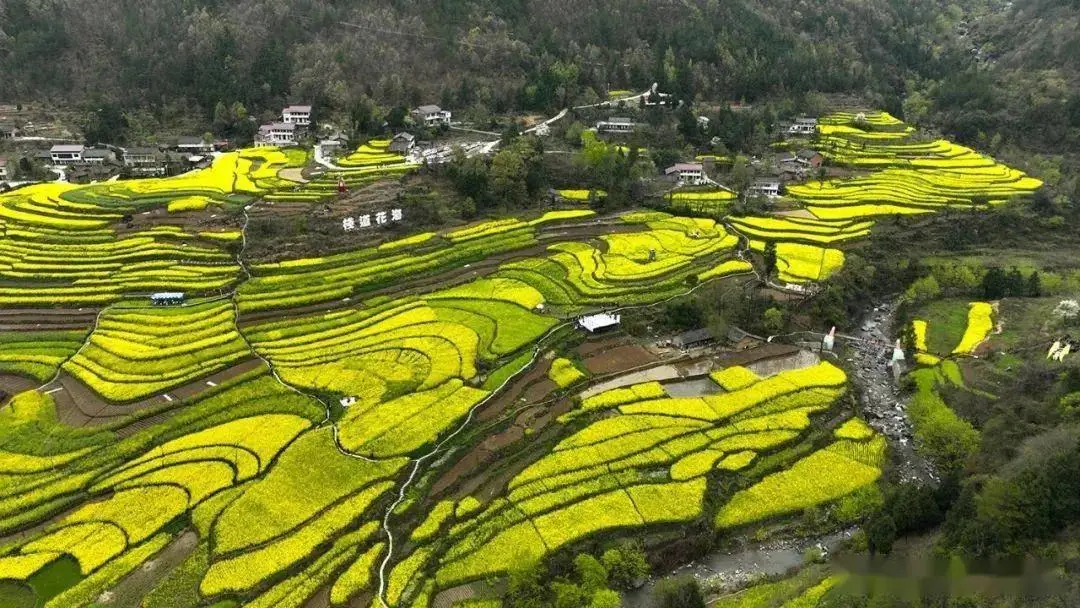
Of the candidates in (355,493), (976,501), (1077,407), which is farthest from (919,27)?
(355,493)

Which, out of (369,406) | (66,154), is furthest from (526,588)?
(66,154)

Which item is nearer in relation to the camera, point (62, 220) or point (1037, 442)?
point (1037, 442)

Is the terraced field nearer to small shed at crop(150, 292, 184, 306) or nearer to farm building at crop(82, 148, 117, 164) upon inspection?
small shed at crop(150, 292, 184, 306)

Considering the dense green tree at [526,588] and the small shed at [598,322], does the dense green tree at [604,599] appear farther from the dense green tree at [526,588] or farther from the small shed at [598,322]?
the small shed at [598,322]

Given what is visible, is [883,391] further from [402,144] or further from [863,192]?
[402,144]

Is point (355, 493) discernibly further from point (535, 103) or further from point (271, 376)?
Result: point (535, 103)

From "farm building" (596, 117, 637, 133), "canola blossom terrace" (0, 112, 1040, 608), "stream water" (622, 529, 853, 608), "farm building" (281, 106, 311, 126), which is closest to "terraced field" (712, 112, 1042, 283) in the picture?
"canola blossom terrace" (0, 112, 1040, 608)
